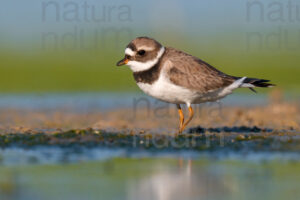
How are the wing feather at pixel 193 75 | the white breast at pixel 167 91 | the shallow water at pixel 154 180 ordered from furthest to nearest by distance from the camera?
the wing feather at pixel 193 75, the white breast at pixel 167 91, the shallow water at pixel 154 180

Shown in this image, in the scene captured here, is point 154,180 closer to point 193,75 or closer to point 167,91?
point 167,91

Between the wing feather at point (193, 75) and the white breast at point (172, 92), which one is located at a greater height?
the wing feather at point (193, 75)

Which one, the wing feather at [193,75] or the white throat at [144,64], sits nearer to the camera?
the wing feather at [193,75]

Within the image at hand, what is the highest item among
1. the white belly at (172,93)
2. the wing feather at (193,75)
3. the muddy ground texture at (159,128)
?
the wing feather at (193,75)

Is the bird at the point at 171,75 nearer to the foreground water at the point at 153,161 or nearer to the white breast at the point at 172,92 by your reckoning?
the white breast at the point at 172,92

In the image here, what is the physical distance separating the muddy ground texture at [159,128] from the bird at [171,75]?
730mm

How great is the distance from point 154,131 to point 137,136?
1.30 meters

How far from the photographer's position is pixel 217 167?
8.20 metres

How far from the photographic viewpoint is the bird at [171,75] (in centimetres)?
1027

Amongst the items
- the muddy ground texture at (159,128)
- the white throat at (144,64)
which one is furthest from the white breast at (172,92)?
the muddy ground texture at (159,128)

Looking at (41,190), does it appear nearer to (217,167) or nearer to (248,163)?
(217,167)

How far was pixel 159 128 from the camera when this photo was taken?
1253 centimetres

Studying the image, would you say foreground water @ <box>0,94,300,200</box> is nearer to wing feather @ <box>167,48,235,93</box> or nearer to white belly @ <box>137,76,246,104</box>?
white belly @ <box>137,76,246,104</box>

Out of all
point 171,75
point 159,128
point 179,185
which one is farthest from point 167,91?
point 179,185
